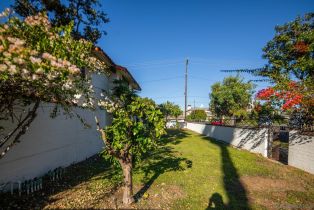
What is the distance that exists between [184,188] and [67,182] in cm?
363

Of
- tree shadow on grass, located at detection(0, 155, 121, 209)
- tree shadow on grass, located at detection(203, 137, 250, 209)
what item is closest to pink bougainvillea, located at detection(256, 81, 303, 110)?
tree shadow on grass, located at detection(203, 137, 250, 209)

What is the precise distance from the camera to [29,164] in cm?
702

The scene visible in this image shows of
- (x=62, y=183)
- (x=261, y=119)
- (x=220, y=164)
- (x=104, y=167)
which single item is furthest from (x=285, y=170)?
(x=62, y=183)

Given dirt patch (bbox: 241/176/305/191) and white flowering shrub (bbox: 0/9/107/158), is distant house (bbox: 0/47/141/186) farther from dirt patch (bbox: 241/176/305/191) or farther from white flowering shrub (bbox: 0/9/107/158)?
dirt patch (bbox: 241/176/305/191)

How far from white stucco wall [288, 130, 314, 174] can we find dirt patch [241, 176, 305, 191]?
80.7 inches

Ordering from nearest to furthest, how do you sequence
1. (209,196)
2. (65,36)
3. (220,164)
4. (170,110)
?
(65,36)
(209,196)
(220,164)
(170,110)

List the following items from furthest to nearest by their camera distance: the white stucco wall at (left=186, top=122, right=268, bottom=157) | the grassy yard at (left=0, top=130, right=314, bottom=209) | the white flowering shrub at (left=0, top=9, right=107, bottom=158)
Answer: the white stucco wall at (left=186, top=122, right=268, bottom=157) → the grassy yard at (left=0, top=130, right=314, bottom=209) → the white flowering shrub at (left=0, top=9, right=107, bottom=158)

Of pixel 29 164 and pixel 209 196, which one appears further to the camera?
pixel 29 164

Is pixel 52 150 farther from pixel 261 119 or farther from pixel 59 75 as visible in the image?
pixel 261 119

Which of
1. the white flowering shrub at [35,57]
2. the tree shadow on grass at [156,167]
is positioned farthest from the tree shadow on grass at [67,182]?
the white flowering shrub at [35,57]

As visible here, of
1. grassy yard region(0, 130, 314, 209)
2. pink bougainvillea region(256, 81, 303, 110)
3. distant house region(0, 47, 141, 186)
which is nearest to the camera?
grassy yard region(0, 130, 314, 209)

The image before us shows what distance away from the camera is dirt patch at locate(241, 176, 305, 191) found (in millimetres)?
7342

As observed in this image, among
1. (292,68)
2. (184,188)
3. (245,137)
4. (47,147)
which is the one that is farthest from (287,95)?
(47,147)

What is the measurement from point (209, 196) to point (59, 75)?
5.03 m
